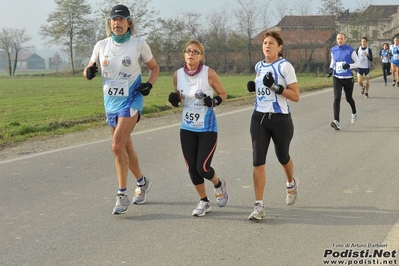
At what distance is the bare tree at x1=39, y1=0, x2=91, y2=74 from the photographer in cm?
8475

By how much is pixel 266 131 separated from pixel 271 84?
0.53 metres

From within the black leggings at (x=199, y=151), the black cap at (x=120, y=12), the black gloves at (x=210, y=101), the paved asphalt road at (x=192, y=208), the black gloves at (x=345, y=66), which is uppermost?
the black cap at (x=120, y=12)

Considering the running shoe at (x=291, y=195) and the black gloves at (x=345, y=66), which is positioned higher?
the black gloves at (x=345, y=66)

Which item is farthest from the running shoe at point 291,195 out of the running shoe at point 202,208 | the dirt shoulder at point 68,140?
the dirt shoulder at point 68,140

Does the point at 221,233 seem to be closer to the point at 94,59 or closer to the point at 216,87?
the point at 216,87

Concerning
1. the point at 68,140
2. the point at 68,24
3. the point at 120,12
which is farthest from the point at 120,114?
the point at 68,24

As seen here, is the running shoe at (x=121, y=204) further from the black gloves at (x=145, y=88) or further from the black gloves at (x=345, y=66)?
the black gloves at (x=345, y=66)

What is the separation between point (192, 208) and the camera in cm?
596

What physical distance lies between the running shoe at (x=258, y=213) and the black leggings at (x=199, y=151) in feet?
1.86

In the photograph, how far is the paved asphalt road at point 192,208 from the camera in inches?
182

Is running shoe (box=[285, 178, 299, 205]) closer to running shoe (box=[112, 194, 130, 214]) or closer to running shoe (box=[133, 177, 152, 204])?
running shoe (box=[133, 177, 152, 204])

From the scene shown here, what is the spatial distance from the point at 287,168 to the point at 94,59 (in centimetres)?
235

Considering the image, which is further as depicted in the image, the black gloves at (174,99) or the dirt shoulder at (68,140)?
the dirt shoulder at (68,140)

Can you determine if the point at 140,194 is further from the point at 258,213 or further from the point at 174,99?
the point at 258,213
